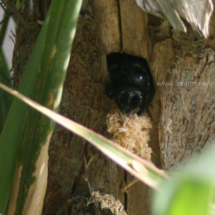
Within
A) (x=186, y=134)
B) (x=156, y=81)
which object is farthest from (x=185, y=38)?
(x=186, y=134)

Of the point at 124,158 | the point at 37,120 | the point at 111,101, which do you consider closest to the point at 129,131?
the point at 111,101

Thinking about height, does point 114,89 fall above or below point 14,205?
above

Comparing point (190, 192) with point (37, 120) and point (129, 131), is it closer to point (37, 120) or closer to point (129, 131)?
point (37, 120)

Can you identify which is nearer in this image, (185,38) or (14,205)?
(14,205)

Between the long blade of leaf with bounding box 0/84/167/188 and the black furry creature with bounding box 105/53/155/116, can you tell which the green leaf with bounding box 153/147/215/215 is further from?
the black furry creature with bounding box 105/53/155/116

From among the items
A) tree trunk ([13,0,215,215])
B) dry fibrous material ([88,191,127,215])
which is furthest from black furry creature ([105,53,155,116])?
dry fibrous material ([88,191,127,215])

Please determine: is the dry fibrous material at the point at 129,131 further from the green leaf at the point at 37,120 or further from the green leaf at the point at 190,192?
the green leaf at the point at 190,192

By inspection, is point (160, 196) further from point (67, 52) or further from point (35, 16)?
point (35, 16)
